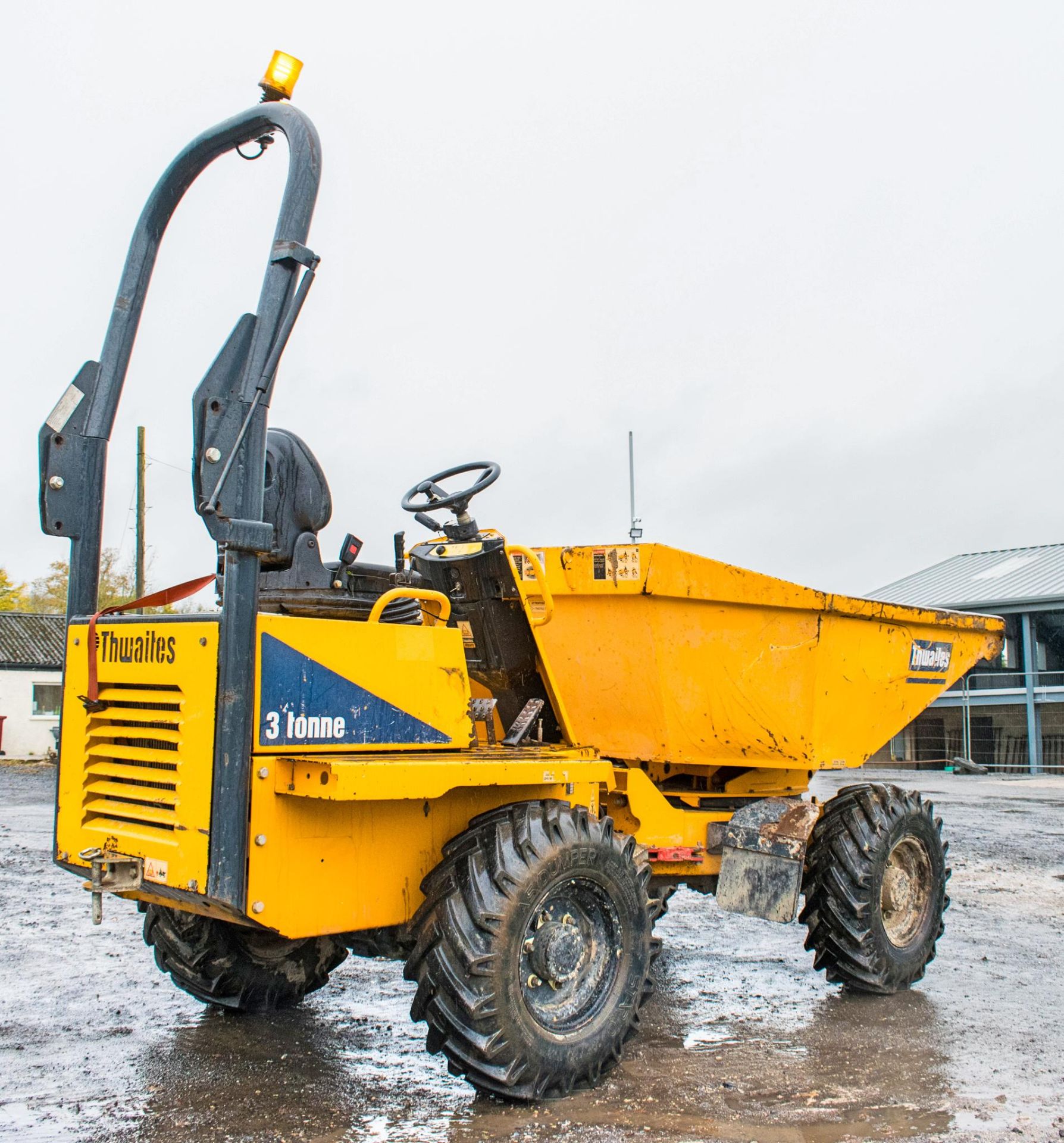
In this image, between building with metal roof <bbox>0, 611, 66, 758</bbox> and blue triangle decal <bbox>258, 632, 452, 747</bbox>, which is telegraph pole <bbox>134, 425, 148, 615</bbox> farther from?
blue triangle decal <bbox>258, 632, 452, 747</bbox>

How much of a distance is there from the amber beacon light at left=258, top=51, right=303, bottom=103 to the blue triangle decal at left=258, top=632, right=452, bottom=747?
1.82m

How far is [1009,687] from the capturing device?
103ft

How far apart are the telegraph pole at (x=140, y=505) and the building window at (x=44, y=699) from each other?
38.2 ft

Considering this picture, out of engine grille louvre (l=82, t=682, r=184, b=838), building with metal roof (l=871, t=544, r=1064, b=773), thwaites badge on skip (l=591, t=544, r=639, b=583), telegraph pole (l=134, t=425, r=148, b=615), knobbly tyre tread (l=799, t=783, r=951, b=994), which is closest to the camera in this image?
engine grille louvre (l=82, t=682, r=184, b=838)

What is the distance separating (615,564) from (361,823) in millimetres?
1817

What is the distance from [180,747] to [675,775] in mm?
3113

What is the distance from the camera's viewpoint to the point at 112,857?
3.76 meters

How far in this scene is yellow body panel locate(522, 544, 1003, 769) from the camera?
5215mm

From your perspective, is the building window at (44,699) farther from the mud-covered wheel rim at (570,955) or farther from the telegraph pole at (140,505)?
the mud-covered wheel rim at (570,955)

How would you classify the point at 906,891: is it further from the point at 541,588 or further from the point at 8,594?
the point at 8,594

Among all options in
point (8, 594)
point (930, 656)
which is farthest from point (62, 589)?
point (930, 656)

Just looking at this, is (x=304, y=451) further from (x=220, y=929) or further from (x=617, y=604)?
(x=220, y=929)

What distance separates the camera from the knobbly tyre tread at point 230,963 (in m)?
4.71

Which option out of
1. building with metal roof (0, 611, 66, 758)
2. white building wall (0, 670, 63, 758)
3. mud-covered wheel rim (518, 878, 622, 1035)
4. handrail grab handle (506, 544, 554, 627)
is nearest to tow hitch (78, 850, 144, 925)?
mud-covered wheel rim (518, 878, 622, 1035)
